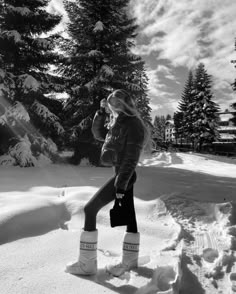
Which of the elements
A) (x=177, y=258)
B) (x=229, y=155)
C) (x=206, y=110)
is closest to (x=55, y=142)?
(x=177, y=258)

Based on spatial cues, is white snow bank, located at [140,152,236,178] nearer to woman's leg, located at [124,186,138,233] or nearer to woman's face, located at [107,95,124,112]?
woman's leg, located at [124,186,138,233]

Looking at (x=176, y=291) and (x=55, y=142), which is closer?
(x=176, y=291)

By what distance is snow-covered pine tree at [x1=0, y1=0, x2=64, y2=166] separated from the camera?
9.52 metres

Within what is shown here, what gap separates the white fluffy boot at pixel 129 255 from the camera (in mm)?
2361

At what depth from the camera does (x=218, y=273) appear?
94.1 inches

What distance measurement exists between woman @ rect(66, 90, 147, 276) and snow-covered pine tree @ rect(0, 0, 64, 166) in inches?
304

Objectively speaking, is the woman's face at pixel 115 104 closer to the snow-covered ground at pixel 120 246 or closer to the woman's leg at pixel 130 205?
the woman's leg at pixel 130 205

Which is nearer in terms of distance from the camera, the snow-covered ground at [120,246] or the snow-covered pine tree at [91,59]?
the snow-covered ground at [120,246]

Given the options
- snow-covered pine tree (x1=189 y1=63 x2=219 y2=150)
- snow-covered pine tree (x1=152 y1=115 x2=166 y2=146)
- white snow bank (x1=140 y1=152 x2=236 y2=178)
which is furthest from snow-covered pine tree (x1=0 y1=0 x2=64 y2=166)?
snow-covered pine tree (x1=189 y1=63 x2=219 y2=150)

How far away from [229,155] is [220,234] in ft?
94.6

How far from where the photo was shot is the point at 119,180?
213cm

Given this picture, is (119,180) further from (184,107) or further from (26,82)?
(184,107)

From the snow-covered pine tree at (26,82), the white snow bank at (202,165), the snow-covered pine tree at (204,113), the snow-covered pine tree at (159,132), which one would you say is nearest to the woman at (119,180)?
the snow-covered pine tree at (26,82)

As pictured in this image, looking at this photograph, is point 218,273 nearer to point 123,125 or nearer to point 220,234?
point 220,234
